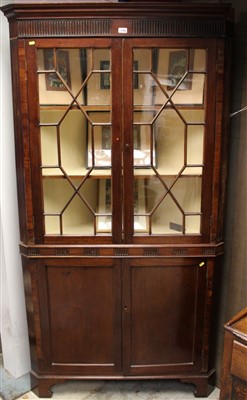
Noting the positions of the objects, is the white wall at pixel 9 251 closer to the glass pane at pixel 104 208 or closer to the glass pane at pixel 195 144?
the glass pane at pixel 104 208

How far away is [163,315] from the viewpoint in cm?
183

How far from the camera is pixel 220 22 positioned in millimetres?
1549

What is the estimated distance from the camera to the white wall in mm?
1784

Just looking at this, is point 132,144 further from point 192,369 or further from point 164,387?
point 164,387

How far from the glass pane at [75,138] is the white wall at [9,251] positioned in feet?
0.86

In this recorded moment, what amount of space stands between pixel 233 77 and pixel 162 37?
42cm

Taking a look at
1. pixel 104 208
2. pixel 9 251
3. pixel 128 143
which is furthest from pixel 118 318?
pixel 128 143

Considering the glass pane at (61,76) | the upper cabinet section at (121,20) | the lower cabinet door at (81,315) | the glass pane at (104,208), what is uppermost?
the upper cabinet section at (121,20)

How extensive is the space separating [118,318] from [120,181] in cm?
71

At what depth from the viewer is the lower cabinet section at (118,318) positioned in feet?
5.84

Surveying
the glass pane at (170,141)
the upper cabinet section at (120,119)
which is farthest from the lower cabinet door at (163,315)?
the glass pane at (170,141)

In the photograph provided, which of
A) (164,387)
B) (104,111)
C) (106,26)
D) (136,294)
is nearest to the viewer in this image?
(106,26)

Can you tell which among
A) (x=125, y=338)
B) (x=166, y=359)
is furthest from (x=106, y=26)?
(x=166, y=359)

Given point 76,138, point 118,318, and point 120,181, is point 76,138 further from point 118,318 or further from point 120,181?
point 118,318
